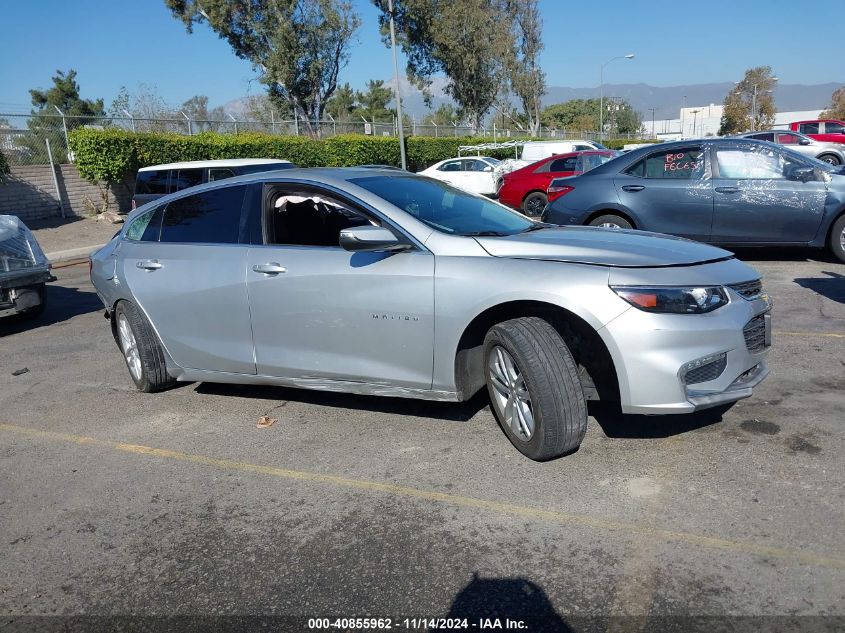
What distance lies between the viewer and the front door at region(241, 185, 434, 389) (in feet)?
13.6

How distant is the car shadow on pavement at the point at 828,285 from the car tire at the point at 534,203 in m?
8.81

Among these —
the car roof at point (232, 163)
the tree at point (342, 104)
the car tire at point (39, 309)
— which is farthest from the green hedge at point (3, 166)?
the tree at point (342, 104)

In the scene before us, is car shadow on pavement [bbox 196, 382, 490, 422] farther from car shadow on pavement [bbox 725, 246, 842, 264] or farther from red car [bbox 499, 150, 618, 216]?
red car [bbox 499, 150, 618, 216]

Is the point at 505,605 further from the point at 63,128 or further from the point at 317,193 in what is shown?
the point at 63,128

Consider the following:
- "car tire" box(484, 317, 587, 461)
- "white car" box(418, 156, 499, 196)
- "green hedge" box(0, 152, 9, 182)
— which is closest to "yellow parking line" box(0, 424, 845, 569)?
"car tire" box(484, 317, 587, 461)

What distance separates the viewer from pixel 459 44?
45.8m

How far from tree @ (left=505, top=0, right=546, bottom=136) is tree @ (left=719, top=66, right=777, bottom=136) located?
2778 cm

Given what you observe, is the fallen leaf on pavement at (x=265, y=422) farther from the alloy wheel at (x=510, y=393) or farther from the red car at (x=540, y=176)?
the red car at (x=540, y=176)

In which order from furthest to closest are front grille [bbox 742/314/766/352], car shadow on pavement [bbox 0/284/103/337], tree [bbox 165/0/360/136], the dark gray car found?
1. tree [bbox 165/0/360/136]
2. car shadow on pavement [bbox 0/284/103/337]
3. the dark gray car
4. front grille [bbox 742/314/766/352]

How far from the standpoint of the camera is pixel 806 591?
2711 mm

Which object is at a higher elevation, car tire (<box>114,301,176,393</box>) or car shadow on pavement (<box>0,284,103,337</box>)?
car tire (<box>114,301,176,393</box>)

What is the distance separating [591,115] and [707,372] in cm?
11082

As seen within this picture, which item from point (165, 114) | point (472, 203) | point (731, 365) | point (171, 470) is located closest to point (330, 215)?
point (472, 203)

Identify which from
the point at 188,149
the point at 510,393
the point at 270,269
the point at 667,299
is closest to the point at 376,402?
the point at 270,269
